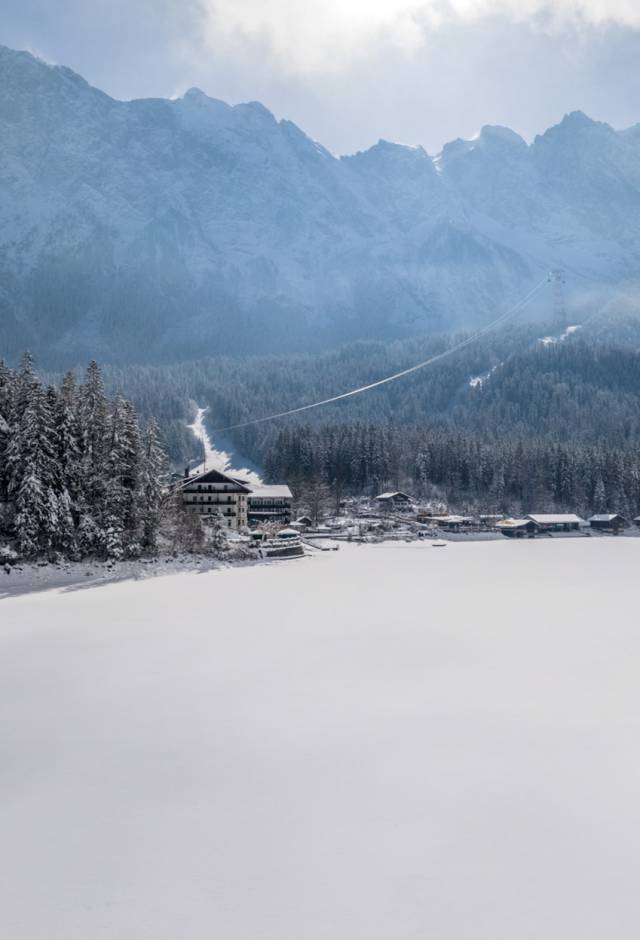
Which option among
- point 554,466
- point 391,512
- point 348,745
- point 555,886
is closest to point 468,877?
point 555,886

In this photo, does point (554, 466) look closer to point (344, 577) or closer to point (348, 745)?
point (344, 577)

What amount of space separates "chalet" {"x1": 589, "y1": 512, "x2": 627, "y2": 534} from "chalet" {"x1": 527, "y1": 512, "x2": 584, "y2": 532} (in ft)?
10.8

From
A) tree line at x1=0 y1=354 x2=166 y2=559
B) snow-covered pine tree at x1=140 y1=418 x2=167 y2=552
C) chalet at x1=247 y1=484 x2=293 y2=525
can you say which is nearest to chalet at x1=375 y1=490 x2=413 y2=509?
chalet at x1=247 y1=484 x2=293 y2=525

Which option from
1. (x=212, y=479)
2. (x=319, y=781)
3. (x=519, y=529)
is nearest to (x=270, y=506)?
(x=212, y=479)

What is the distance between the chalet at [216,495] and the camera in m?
97.5

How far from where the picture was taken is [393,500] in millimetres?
127125

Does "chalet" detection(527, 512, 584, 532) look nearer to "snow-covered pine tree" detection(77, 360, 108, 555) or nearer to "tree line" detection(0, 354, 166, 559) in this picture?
"tree line" detection(0, 354, 166, 559)

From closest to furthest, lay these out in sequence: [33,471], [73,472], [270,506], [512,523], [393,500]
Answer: [33,471]
[73,472]
[270,506]
[512,523]
[393,500]

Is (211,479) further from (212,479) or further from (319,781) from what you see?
Answer: (319,781)

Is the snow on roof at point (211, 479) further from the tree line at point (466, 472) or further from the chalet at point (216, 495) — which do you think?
the tree line at point (466, 472)

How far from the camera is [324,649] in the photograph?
31.4m

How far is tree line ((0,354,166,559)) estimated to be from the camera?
56.3 metres

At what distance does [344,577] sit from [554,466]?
93.6m

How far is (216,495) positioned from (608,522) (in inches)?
2953
